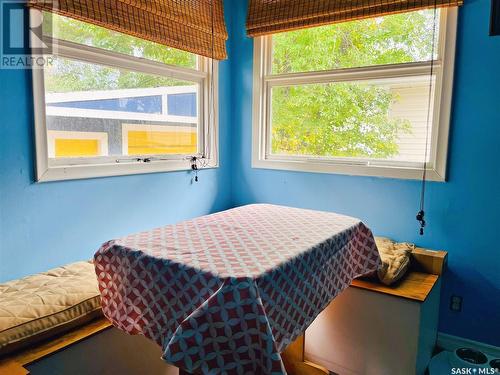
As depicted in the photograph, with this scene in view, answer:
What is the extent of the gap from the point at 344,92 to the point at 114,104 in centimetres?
149

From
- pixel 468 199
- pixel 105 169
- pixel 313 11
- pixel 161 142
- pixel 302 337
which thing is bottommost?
pixel 302 337

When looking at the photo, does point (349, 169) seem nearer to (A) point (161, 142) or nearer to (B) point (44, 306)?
(A) point (161, 142)

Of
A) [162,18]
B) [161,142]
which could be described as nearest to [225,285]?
[161,142]

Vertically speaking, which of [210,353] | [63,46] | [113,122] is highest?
[63,46]

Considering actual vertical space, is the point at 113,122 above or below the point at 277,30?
below

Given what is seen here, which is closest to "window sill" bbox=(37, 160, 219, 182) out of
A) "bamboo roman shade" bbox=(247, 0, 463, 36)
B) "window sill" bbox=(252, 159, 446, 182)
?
"window sill" bbox=(252, 159, 446, 182)

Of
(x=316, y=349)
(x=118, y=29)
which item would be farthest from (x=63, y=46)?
(x=316, y=349)

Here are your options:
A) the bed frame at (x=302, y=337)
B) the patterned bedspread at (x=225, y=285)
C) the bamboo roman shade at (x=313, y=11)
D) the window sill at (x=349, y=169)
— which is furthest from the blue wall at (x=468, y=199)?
the patterned bedspread at (x=225, y=285)

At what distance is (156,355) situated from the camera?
153cm

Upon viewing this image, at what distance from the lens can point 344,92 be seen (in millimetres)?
2459

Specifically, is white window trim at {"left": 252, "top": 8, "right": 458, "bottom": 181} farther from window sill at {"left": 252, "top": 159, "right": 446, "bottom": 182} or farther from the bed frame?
the bed frame

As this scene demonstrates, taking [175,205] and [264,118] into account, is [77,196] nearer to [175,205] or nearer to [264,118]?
[175,205]

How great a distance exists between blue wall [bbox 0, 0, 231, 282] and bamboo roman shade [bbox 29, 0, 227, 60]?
39 cm

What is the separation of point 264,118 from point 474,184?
1.50 m
